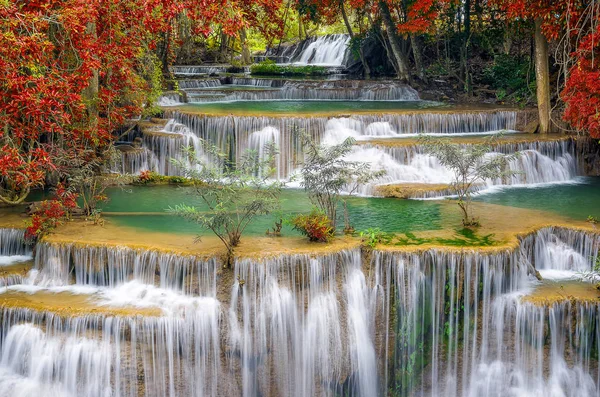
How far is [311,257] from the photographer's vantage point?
1033 centimetres

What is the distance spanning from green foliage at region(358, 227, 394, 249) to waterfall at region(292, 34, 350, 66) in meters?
21.4

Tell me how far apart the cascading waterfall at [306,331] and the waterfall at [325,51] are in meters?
22.6

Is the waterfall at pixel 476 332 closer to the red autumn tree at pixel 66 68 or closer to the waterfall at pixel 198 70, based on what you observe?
the red autumn tree at pixel 66 68

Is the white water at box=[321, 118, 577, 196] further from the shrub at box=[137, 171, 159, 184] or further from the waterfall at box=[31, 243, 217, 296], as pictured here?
the waterfall at box=[31, 243, 217, 296]

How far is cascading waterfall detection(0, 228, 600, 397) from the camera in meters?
9.66

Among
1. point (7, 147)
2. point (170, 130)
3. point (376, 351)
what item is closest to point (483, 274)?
point (376, 351)

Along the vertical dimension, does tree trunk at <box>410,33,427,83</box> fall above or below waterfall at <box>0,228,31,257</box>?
above

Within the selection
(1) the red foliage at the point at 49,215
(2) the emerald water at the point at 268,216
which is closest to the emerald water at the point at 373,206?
(2) the emerald water at the point at 268,216

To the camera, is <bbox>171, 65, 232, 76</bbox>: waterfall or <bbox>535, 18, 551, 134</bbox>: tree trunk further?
<bbox>171, 65, 232, 76</bbox>: waterfall

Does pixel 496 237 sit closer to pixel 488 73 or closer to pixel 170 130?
pixel 170 130

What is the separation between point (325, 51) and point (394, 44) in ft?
28.6

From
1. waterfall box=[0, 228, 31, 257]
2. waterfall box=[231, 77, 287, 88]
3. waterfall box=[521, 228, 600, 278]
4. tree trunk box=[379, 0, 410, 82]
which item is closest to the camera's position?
waterfall box=[521, 228, 600, 278]

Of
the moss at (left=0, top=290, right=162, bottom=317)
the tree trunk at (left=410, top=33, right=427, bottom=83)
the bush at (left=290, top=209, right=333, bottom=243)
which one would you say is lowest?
the moss at (left=0, top=290, right=162, bottom=317)

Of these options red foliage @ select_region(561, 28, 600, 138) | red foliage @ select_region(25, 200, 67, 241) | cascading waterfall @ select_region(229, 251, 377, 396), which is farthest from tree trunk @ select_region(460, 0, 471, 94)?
red foliage @ select_region(25, 200, 67, 241)
